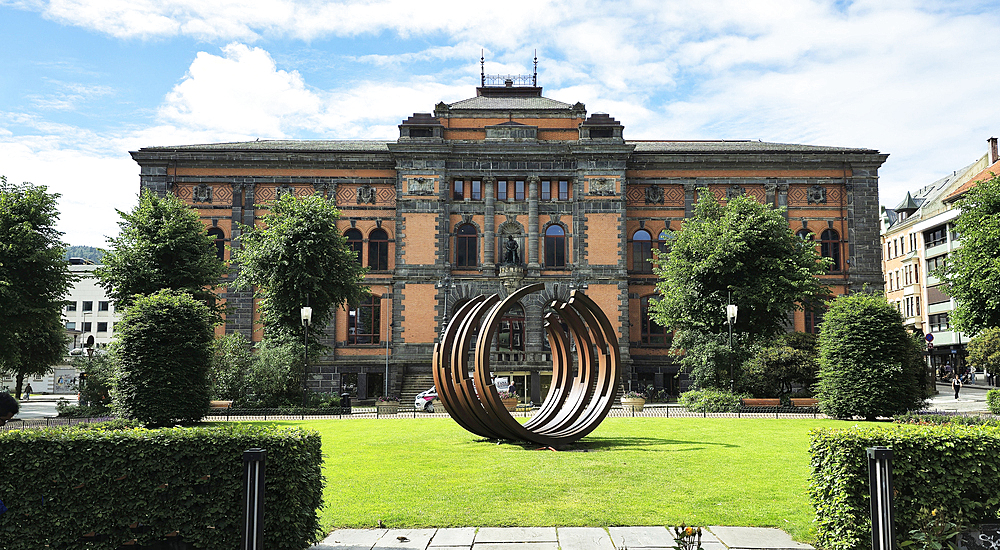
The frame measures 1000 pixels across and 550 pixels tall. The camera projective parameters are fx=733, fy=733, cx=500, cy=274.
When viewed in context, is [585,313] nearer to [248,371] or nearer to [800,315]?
[248,371]

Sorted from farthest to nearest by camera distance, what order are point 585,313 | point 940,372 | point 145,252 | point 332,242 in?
point 940,372, point 332,242, point 145,252, point 585,313

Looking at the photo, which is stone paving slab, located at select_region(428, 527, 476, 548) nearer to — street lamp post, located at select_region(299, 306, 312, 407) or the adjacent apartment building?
street lamp post, located at select_region(299, 306, 312, 407)

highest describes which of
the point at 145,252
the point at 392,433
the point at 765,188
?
the point at 765,188

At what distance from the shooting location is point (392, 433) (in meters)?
22.3

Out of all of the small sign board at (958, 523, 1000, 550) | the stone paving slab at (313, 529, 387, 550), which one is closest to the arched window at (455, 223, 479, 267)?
the stone paving slab at (313, 529, 387, 550)

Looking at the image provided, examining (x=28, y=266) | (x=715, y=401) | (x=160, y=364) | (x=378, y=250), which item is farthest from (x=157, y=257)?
(x=715, y=401)

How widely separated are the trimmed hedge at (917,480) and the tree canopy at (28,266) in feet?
102

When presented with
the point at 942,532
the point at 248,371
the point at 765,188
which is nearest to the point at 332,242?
the point at 248,371

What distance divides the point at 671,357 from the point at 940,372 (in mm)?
34805

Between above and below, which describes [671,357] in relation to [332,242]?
below

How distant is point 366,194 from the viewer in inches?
1927

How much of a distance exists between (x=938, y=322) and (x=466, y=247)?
48121 mm

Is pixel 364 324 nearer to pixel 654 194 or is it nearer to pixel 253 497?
pixel 654 194

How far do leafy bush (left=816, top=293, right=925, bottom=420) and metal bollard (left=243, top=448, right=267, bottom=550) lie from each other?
2457cm
